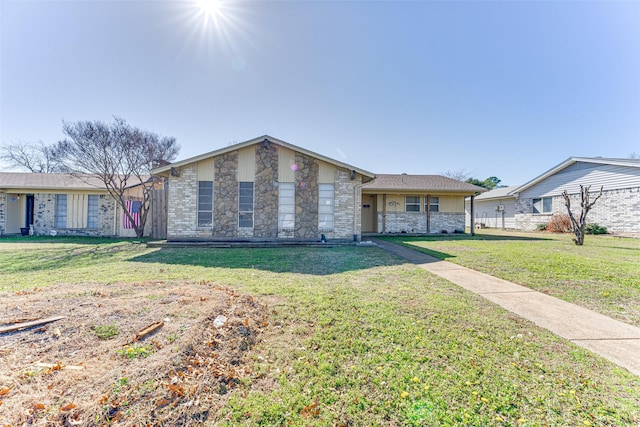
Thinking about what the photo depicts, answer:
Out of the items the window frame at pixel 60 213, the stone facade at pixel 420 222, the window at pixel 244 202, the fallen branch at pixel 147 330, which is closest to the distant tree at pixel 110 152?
the window frame at pixel 60 213

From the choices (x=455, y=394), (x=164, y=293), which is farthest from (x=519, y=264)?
(x=164, y=293)

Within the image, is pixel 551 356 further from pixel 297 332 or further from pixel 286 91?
pixel 286 91

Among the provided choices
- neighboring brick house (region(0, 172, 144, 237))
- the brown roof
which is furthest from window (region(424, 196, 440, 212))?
neighboring brick house (region(0, 172, 144, 237))

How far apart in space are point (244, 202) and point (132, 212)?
7.80 meters

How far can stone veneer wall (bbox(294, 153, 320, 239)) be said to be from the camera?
11.4m

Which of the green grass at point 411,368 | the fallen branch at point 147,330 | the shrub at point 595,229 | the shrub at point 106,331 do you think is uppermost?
the shrub at point 595,229

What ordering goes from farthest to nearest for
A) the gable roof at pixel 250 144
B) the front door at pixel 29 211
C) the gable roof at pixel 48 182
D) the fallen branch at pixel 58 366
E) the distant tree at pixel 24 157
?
the distant tree at pixel 24 157 < the front door at pixel 29 211 < the gable roof at pixel 48 182 < the gable roof at pixel 250 144 < the fallen branch at pixel 58 366

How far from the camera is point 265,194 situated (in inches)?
444

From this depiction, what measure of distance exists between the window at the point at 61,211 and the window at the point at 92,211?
1.26 m

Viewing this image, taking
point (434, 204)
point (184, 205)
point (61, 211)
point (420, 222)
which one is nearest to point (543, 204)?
point (434, 204)

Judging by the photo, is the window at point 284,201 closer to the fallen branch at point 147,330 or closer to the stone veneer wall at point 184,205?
the stone veneer wall at point 184,205

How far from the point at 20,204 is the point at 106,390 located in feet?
68.3

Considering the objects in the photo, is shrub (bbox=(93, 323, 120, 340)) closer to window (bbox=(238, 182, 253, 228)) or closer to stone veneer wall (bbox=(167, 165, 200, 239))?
window (bbox=(238, 182, 253, 228))

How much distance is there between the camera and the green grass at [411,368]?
1967mm
